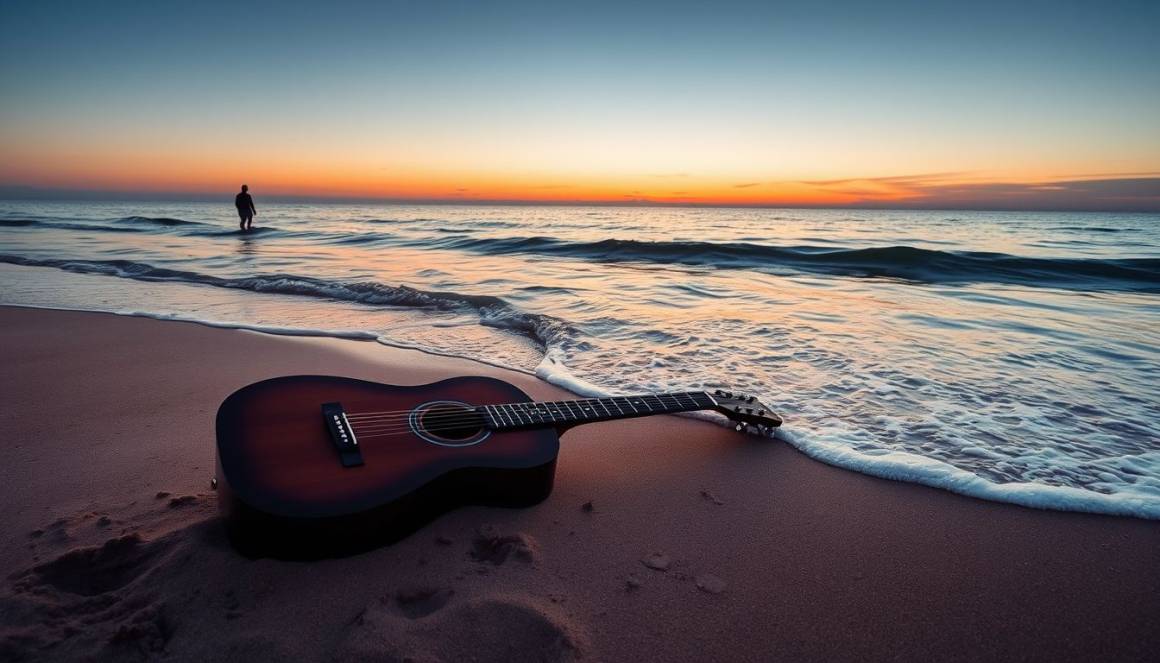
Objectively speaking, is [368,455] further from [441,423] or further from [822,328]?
[822,328]

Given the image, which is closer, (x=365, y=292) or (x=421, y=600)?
(x=421, y=600)

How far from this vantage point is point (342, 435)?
69.4 inches

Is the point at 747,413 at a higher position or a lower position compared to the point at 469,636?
higher

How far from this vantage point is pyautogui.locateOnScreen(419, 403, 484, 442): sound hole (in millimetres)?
1956

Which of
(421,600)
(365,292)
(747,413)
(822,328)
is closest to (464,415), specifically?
(421,600)

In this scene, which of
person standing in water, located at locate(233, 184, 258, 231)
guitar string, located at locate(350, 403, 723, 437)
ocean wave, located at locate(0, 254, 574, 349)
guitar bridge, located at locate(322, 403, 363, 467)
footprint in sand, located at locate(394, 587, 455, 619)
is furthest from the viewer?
person standing in water, located at locate(233, 184, 258, 231)

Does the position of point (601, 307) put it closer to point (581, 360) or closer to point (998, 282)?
point (581, 360)

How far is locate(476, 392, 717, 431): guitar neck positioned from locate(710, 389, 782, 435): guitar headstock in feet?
0.48

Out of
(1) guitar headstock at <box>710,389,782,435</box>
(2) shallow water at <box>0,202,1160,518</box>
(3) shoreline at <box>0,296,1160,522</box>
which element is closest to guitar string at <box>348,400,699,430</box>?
(1) guitar headstock at <box>710,389,782,435</box>

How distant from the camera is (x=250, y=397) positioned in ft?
6.16

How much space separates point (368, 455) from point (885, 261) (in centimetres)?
1228

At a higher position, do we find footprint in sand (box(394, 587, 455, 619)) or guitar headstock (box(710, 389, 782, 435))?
guitar headstock (box(710, 389, 782, 435))

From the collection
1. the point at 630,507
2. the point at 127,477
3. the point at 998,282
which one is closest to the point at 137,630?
the point at 127,477

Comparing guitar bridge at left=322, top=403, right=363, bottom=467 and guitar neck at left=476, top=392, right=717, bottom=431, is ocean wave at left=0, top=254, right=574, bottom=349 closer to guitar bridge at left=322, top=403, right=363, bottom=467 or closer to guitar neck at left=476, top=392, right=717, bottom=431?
guitar neck at left=476, top=392, right=717, bottom=431
